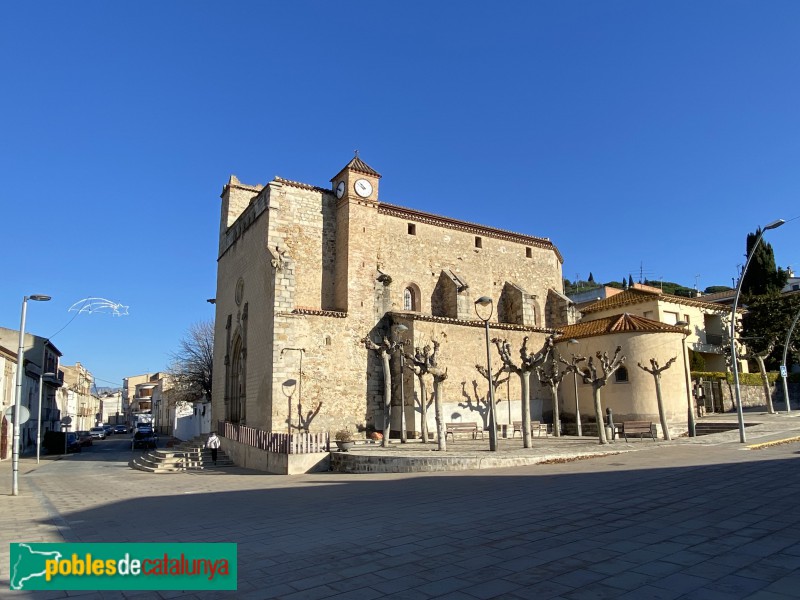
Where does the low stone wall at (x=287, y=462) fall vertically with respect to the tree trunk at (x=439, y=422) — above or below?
below

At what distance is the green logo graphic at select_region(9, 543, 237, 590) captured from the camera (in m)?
5.73

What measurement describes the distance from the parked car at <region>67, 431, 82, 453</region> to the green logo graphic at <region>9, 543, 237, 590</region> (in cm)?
3914

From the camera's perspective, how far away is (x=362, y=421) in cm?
2453

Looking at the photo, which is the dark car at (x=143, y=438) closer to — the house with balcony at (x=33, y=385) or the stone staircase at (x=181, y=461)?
the house with balcony at (x=33, y=385)

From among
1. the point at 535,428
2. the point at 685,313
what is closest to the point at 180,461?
the point at 535,428

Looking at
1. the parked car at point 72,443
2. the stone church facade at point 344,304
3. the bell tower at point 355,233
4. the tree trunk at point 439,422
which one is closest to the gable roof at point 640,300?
the stone church facade at point 344,304

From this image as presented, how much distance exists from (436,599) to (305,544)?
2.97 meters

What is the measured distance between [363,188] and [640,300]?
67.3ft

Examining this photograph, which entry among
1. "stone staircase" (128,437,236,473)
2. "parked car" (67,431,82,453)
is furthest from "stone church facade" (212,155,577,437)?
"parked car" (67,431,82,453)

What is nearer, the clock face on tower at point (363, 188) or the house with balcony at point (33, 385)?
the clock face on tower at point (363, 188)

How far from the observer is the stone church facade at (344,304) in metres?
23.4

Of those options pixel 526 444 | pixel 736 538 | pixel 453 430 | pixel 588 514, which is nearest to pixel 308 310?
pixel 453 430

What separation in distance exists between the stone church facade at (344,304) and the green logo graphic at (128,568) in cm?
1537

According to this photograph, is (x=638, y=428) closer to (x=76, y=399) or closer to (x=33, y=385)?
A: (x=33, y=385)
